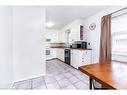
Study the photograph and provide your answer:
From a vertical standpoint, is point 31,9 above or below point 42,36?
above

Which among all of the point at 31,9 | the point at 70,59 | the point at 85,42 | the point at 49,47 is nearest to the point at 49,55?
the point at 49,47

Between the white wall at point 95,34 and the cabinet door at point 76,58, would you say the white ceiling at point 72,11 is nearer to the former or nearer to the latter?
the white wall at point 95,34

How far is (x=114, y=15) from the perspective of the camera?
306 cm

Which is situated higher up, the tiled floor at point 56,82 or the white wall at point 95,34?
the white wall at point 95,34

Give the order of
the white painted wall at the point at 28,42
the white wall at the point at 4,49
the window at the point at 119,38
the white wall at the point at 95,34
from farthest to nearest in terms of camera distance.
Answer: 1. the white wall at the point at 95,34
2. the white painted wall at the point at 28,42
3. the window at the point at 119,38
4. the white wall at the point at 4,49

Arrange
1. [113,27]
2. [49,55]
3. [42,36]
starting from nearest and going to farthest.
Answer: [113,27] → [42,36] → [49,55]

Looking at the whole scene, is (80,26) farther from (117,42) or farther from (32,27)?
(32,27)

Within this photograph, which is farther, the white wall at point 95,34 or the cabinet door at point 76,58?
the cabinet door at point 76,58

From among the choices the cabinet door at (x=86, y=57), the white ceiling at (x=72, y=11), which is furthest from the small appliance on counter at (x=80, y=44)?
the white ceiling at (x=72, y=11)

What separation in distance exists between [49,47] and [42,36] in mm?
4157

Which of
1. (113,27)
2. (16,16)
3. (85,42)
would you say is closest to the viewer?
(16,16)

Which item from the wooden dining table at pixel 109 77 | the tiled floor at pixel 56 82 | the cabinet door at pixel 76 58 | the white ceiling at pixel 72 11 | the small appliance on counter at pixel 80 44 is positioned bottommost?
the tiled floor at pixel 56 82

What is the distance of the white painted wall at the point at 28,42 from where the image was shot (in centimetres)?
296

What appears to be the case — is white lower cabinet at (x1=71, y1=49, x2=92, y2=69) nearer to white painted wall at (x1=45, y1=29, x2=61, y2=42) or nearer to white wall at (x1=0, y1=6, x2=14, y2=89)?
white wall at (x1=0, y1=6, x2=14, y2=89)
